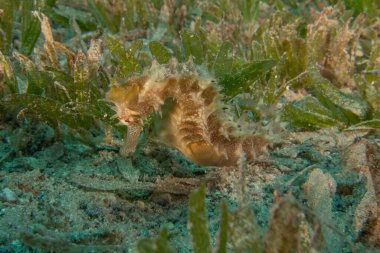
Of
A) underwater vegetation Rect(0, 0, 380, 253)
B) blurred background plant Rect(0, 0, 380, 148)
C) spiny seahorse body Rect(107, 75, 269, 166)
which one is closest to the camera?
underwater vegetation Rect(0, 0, 380, 253)

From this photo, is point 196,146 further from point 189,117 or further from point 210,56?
point 210,56

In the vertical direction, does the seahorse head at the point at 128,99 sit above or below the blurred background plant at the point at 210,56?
below

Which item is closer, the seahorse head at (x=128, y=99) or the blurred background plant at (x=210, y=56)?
the seahorse head at (x=128, y=99)

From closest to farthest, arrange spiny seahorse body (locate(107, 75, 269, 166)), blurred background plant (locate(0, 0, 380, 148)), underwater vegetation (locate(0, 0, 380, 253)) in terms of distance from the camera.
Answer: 1. underwater vegetation (locate(0, 0, 380, 253))
2. spiny seahorse body (locate(107, 75, 269, 166))
3. blurred background plant (locate(0, 0, 380, 148))

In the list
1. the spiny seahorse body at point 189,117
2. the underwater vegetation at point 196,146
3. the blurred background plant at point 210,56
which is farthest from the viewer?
the blurred background plant at point 210,56

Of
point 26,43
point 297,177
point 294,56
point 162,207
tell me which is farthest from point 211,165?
point 26,43

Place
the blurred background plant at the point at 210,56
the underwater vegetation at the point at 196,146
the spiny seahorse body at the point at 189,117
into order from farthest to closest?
the blurred background plant at the point at 210,56 < the spiny seahorse body at the point at 189,117 < the underwater vegetation at the point at 196,146

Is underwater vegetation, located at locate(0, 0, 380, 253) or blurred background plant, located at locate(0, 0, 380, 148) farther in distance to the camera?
blurred background plant, located at locate(0, 0, 380, 148)

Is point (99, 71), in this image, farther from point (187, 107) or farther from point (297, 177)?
point (297, 177)
